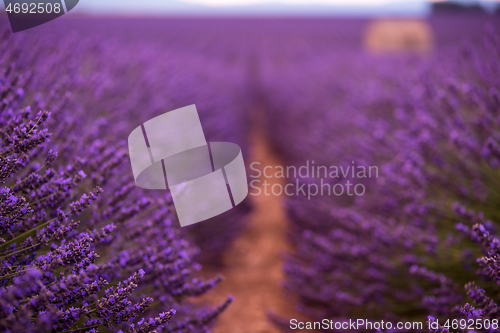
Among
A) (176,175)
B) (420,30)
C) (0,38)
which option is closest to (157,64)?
(0,38)

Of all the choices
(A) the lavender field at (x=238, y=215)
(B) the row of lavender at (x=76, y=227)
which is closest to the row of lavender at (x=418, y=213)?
(A) the lavender field at (x=238, y=215)

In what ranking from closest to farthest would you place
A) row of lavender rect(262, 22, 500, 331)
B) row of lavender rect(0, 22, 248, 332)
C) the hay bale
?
row of lavender rect(0, 22, 248, 332) → row of lavender rect(262, 22, 500, 331) → the hay bale

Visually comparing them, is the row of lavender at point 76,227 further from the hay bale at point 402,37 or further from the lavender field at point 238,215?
the hay bale at point 402,37

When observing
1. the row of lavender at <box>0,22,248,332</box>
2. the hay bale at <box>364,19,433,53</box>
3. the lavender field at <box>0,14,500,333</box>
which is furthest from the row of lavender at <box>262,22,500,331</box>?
the hay bale at <box>364,19,433,53</box>

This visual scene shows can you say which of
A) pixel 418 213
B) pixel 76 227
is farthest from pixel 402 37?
pixel 76 227

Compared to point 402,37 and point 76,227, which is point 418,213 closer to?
point 76,227

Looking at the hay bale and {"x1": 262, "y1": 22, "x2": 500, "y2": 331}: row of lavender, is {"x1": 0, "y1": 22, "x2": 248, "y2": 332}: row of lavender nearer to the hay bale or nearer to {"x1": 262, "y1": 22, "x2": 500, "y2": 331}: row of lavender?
{"x1": 262, "y1": 22, "x2": 500, "y2": 331}: row of lavender

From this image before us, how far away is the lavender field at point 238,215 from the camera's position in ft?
2.84

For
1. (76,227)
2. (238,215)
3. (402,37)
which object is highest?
(76,227)

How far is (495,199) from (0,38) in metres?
2.35

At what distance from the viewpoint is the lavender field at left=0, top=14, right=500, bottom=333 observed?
2.84 ft

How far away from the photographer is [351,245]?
1879 millimetres

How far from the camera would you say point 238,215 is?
9.62 ft

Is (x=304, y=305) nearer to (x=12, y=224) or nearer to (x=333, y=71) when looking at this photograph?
(x=12, y=224)
